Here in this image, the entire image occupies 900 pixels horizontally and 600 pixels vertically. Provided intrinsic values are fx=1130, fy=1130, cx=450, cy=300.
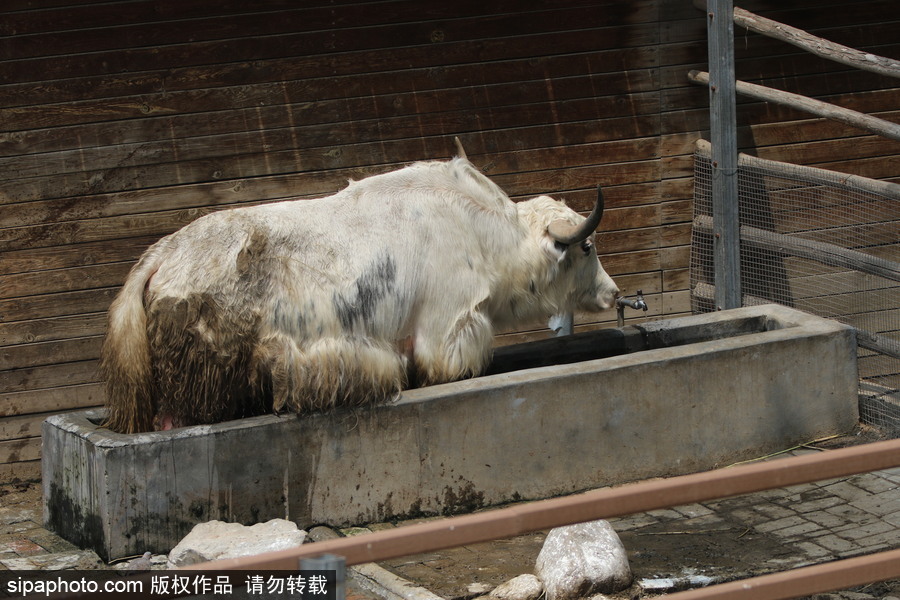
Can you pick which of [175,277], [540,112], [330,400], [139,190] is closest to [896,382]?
[540,112]

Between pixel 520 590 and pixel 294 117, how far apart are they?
3916mm

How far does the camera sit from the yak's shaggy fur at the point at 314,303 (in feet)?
18.7

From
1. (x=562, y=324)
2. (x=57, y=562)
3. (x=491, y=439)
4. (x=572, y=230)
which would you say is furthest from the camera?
(x=562, y=324)

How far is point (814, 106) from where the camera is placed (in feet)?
24.2

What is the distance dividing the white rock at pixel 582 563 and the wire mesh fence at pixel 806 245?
3.14 metres

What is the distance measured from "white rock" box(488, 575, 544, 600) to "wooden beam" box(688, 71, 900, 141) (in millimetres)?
3627

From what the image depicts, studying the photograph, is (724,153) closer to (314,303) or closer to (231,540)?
(314,303)

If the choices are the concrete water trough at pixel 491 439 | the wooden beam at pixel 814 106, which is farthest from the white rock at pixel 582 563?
the wooden beam at pixel 814 106

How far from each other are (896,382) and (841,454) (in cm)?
461

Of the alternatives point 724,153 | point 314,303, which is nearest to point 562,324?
point 724,153

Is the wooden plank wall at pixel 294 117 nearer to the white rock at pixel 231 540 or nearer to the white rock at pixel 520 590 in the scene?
the white rock at pixel 231 540

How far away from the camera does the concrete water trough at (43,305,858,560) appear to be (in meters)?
5.46

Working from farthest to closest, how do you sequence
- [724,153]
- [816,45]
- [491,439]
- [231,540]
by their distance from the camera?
[724,153] < [816,45] < [491,439] < [231,540]

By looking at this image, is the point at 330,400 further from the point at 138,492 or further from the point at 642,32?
the point at 642,32
